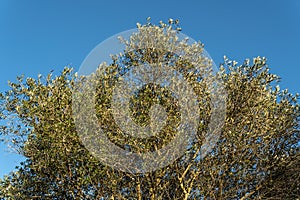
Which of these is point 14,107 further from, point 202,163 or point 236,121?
point 236,121

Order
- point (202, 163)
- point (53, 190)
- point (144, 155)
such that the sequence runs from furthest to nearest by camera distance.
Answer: point (53, 190)
point (202, 163)
point (144, 155)

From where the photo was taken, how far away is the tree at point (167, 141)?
19.4 metres

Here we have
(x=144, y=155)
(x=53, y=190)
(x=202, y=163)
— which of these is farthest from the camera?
(x=53, y=190)

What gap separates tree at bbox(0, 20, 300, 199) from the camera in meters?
19.4

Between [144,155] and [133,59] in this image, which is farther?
[133,59]

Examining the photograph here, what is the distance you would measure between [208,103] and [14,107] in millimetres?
10909

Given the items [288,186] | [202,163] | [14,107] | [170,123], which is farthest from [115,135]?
[288,186]

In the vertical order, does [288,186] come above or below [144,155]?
below

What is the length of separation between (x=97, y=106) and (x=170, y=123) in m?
3.93

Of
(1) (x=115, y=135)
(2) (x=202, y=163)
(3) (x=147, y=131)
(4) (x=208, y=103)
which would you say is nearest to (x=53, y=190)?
(1) (x=115, y=135)

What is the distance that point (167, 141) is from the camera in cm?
1911

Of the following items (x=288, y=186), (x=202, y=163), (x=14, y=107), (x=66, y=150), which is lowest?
(x=288, y=186)

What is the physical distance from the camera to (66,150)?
62.7 feet

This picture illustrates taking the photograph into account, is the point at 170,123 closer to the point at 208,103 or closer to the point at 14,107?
the point at 208,103
